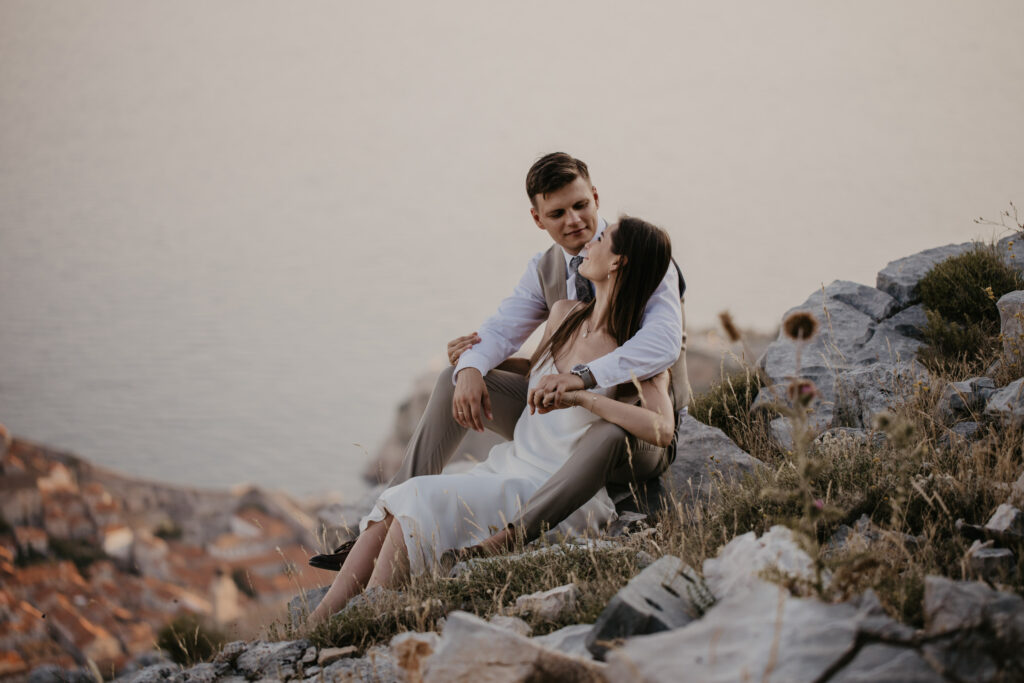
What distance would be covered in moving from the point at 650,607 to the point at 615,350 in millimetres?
1668

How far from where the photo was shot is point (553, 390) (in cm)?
366

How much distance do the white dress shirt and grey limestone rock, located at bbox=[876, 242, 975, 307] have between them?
3.22m

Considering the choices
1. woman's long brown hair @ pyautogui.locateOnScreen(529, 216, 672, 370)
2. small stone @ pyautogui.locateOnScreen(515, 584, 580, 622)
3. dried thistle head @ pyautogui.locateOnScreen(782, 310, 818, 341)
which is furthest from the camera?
woman's long brown hair @ pyautogui.locateOnScreen(529, 216, 672, 370)

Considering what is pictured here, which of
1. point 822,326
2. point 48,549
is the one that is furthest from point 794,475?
point 48,549

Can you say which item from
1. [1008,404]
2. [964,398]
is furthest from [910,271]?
[1008,404]

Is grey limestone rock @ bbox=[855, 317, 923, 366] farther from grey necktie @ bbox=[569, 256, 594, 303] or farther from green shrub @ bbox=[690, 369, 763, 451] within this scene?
grey necktie @ bbox=[569, 256, 594, 303]

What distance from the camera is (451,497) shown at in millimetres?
3703

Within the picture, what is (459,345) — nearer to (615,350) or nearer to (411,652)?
(615,350)

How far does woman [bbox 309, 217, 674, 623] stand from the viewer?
11.6 feet

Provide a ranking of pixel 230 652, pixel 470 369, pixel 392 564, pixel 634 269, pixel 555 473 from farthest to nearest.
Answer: pixel 470 369, pixel 634 269, pixel 555 473, pixel 392 564, pixel 230 652

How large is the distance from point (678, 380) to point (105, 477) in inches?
1348

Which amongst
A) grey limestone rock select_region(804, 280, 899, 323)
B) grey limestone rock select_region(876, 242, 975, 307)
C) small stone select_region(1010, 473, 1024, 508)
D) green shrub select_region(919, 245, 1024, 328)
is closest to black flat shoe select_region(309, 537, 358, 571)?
small stone select_region(1010, 473, 1024, 508)

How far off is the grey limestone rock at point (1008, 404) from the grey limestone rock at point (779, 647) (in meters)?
2.68

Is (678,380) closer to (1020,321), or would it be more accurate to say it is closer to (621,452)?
(621,452)
